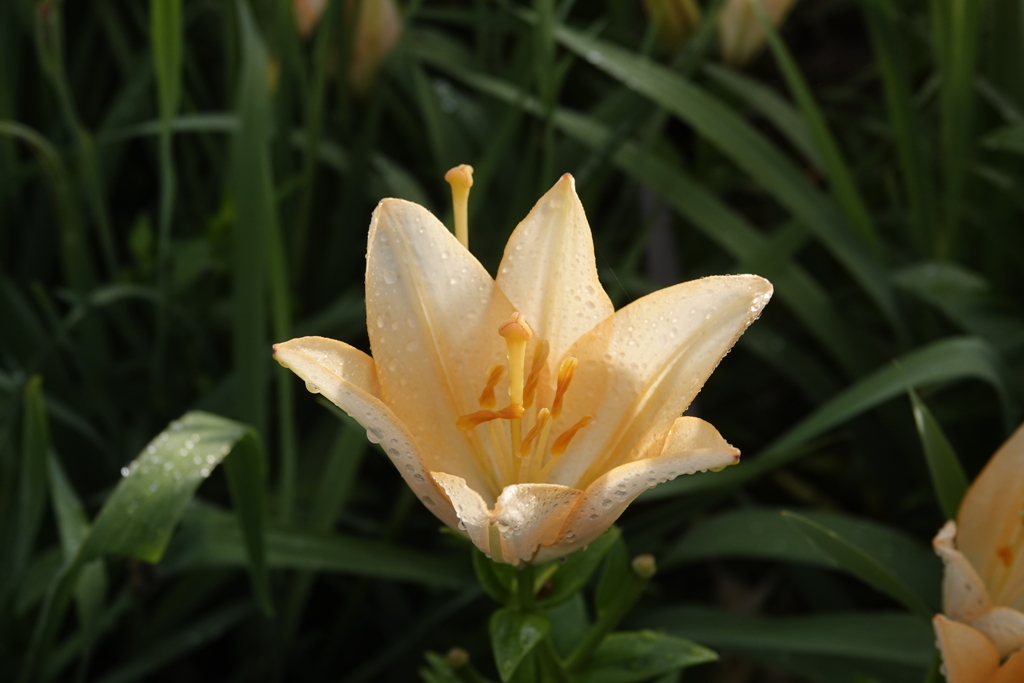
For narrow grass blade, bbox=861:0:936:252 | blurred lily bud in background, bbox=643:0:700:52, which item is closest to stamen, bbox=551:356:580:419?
narrow grass blade, bbox=861:0:936:252

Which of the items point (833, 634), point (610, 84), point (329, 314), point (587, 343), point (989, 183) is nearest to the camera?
point (587, 343)

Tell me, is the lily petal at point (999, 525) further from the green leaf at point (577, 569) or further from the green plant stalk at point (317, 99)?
the green plant stalk at point (317, 99)

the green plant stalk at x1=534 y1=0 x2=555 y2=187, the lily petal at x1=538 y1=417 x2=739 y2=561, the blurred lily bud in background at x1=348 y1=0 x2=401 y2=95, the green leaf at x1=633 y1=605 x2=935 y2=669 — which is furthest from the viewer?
the blurred lily bud in background at x1=348 y1=0 x2=401 y2=95

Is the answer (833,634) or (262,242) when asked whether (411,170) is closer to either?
(262,242)

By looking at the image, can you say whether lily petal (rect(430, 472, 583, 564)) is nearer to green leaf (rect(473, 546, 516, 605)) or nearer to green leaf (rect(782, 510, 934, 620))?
green leaf (rect(473, 546, 516, 605))

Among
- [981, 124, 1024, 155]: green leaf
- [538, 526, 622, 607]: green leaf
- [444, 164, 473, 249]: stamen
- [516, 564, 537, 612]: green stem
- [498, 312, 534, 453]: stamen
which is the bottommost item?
[538, 526, 622, 607]: green leaf

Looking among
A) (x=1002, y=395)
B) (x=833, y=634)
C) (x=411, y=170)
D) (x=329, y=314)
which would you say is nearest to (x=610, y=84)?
(x=411, y=170)
